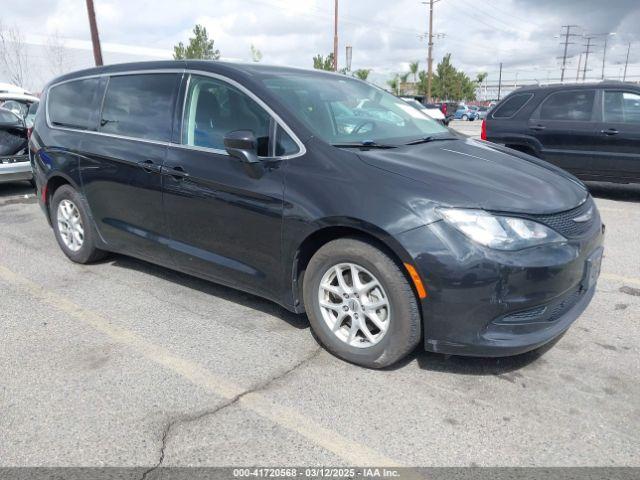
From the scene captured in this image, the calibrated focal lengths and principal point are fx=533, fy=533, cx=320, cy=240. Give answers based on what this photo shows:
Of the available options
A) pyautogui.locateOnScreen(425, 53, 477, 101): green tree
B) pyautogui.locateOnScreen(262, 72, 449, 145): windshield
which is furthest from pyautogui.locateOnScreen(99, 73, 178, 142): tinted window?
pyautogui.locateOnScreen(425, 53, 477, 101): green tree

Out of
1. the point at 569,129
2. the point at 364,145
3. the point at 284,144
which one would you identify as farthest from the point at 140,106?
the point at 569,129

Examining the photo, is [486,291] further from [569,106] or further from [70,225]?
[569,106]

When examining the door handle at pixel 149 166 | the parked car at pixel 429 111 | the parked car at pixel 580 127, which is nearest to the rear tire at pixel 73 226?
the door handle at pixel 149 166

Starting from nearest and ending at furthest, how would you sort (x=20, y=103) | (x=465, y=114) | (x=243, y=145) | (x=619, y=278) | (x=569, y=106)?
(x=243, y=145), (x=619, y=278), (x=569, y=106), (x=20, y=103), (x=465, y=114)

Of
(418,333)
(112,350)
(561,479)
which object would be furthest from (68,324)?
(561,479)

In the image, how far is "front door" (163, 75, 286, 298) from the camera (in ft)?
11.0

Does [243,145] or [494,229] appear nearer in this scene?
[494,229]

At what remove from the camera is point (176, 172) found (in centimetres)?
377

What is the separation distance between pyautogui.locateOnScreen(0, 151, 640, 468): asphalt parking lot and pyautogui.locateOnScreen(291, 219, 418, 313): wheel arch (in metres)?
0.44

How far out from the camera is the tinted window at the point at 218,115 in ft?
11.4

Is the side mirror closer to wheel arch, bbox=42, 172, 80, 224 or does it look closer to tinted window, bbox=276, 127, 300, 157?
tinted window, bbox=276, 127, 300, 157

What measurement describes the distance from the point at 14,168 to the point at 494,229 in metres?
8.14

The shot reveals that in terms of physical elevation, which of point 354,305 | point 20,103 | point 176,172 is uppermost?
point 20,103

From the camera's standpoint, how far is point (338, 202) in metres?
2.97
